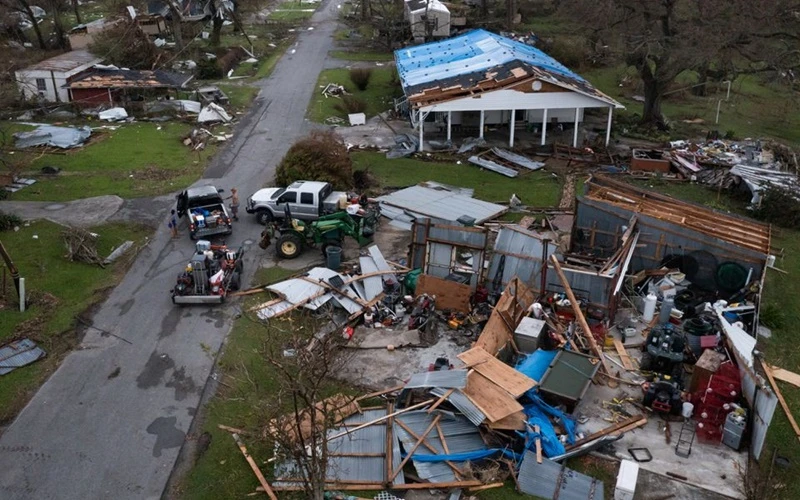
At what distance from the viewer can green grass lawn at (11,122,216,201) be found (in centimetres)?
2792

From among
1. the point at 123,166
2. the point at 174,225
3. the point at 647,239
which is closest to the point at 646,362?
the point at 647,239

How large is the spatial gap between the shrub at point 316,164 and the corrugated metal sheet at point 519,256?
9325mm

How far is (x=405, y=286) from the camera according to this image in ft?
63.8

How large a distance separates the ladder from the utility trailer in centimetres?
1254

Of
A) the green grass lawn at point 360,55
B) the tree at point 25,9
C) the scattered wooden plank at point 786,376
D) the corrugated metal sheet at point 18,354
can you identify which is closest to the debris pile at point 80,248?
the corrugated metal sheet at point 18,354

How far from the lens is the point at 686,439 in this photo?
13.9m

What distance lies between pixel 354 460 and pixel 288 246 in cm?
1022

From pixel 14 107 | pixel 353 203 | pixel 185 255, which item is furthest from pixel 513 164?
pixel 14 107

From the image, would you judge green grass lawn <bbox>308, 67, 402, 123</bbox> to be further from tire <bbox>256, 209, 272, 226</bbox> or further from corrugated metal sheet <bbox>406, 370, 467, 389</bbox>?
corrugated metal sheet <bbox>406, 370, 467, 389</bbox>

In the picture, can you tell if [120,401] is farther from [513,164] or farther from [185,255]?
[513,164]

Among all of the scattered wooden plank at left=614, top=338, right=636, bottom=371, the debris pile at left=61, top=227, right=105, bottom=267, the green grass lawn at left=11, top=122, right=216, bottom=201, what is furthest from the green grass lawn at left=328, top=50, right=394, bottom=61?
the scattered wooden plank at left=614, top=338, right=636, bottom=371

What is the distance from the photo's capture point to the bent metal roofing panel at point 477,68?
1272 inches

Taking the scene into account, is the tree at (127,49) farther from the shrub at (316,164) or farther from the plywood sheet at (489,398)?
the plywood sheet at (489,398)

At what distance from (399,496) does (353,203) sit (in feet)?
45.2
